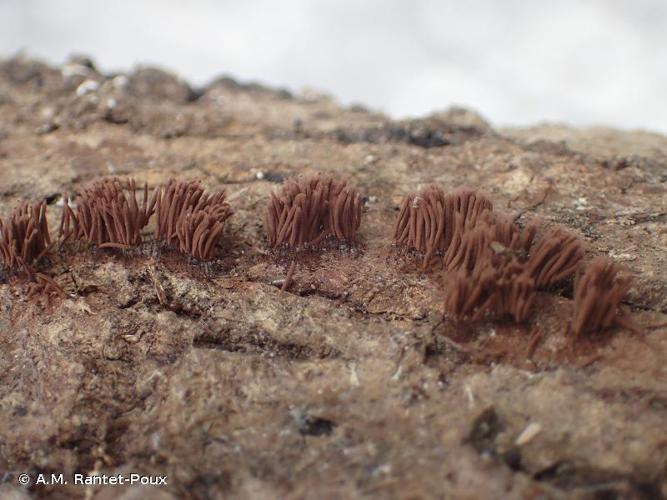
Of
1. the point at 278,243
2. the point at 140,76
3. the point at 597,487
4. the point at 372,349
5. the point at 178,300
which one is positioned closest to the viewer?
the point at 597,487

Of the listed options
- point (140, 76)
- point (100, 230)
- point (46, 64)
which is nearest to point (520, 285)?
point (100, 230)

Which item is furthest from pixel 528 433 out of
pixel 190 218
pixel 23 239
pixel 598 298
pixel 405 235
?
pixel 23 239

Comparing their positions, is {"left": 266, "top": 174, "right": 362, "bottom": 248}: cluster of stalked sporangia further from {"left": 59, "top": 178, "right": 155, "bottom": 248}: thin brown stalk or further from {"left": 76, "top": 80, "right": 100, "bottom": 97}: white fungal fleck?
{"left": 76, "top": 80, "right": 100, "bottom": 97}: white fungal fleck

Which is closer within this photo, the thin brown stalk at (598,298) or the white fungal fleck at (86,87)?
the thin brown stalk at (598,298)

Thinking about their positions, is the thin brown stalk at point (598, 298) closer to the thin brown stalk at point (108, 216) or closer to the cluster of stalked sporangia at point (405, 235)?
the cluster of stalked sporangia at point (405, 235)

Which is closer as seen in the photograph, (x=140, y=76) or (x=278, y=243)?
(x=278, y=243)

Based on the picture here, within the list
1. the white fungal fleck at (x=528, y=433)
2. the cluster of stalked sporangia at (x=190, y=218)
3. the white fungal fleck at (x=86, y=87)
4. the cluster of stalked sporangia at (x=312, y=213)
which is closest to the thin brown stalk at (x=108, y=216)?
the cluster of stalked sporangia at (x=190, y=218)

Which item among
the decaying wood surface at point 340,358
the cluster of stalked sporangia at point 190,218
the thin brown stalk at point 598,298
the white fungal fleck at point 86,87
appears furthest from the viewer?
the white fungal fleck at point 86,87

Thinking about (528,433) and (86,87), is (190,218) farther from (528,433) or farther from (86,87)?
(86,87)

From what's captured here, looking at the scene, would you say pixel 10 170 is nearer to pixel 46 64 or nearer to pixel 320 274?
pixel 46 64
